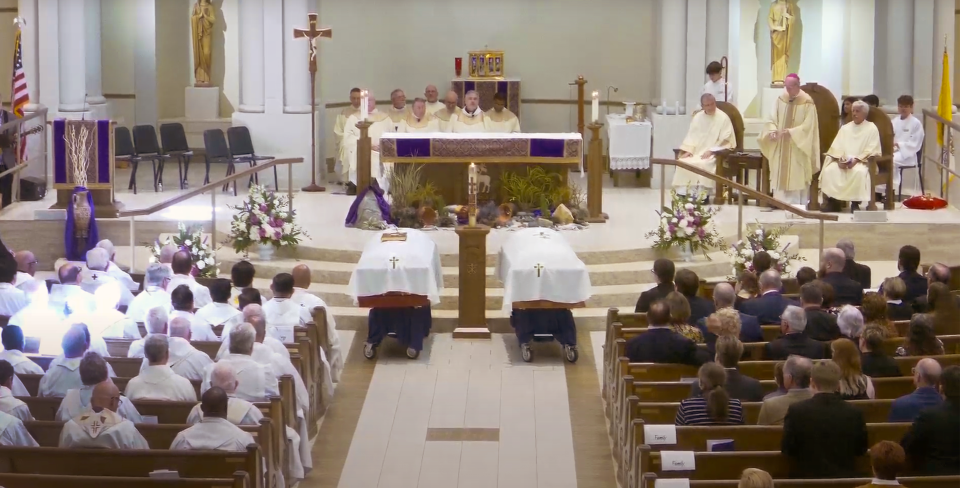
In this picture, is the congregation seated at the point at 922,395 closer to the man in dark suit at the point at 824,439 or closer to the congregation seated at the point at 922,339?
the man in dark suit at the point at 824,439

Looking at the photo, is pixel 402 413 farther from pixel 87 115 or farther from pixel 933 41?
pixel 933 41

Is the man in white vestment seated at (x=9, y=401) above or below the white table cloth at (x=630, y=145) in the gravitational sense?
below

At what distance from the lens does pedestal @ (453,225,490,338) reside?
11.9 m

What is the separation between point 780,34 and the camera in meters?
18.8

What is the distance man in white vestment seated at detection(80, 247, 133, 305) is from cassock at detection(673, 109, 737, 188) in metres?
7.28

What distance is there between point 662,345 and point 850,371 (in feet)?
4.61

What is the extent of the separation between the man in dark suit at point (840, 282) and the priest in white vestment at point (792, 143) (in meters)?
5.47

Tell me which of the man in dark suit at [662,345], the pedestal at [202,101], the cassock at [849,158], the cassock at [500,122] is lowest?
the man in dark suit at [662,345]

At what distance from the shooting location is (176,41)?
20.4 m

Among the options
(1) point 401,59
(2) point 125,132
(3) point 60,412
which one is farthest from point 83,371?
(1) point 401,59

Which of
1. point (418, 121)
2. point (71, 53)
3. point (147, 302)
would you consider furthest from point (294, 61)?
point (147, 302)

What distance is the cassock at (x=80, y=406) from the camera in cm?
766

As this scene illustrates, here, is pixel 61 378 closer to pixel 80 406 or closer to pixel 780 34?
pixel 80 406

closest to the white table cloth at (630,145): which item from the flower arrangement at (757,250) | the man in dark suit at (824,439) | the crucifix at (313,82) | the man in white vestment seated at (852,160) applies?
the man in white vestment seated at (852,160)
